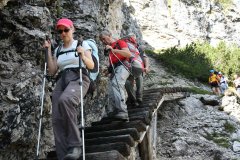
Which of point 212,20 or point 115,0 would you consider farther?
point 212,20

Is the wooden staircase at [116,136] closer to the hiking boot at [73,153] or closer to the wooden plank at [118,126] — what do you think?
the wooden plank at [118,126]

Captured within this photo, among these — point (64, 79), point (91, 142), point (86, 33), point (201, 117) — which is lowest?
point (201, 117)

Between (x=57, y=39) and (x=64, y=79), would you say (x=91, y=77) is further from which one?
(x=57, y=39)

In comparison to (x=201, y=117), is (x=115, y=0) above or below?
above

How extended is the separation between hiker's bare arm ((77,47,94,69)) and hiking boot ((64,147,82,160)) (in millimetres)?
1358

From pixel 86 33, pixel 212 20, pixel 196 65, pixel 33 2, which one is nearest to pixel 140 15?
pixel 212 20

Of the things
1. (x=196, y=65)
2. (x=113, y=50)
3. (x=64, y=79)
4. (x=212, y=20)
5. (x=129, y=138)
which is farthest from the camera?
(x=212, y=20)

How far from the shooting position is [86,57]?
5.74m

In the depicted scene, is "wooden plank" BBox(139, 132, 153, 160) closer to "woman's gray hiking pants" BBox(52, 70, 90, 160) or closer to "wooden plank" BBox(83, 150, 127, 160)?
"wooden plank" BBox(83, 150, 127, 160)

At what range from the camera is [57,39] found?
9969 mm

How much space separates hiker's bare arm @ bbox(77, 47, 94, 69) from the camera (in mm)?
5605

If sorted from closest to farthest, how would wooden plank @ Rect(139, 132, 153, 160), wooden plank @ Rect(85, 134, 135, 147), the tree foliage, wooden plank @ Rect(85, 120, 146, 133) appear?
wooden plank @ Rect(85, 134, 135, 147) < wooden plank @ Rect(85, 120, 146, 133) < wooden plank @ Rect(139, 132, 153, 160) < the tree foliage

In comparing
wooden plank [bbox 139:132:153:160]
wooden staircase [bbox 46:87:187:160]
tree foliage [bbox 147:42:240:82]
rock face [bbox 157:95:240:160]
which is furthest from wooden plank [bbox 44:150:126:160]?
tree foliage [bbox 147:42:240:82]

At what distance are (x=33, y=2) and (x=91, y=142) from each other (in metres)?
3.90
